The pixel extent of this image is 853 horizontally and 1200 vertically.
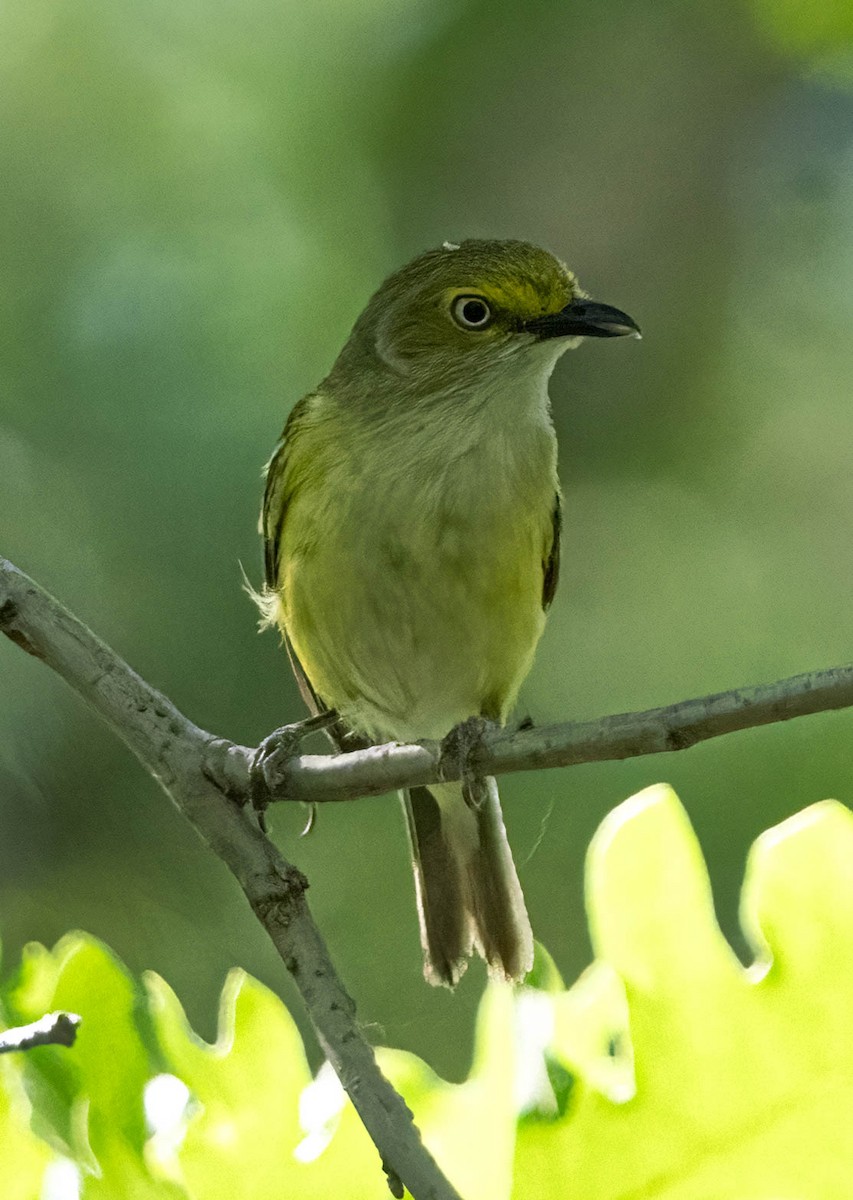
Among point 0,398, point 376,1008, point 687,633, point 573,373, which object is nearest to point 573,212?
point 573,373

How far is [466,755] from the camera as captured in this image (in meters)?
0.54

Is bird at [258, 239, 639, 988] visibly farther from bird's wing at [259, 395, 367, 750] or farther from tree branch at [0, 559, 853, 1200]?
tree branch at [0, 559, 853, 1200]

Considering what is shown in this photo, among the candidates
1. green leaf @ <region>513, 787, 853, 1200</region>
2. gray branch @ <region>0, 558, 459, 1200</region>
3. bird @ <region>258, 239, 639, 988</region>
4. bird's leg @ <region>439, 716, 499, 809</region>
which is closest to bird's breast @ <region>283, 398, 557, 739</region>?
bird @ <region>258, 239, 639, 988</region>

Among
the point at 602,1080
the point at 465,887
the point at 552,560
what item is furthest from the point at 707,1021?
the point at 552,560

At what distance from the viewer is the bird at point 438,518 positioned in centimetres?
74

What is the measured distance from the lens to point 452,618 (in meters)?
0.78

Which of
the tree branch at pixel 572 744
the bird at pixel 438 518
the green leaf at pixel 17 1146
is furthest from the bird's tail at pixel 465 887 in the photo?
the green leaf at pixel 17 1146

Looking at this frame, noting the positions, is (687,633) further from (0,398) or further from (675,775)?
(0,398)

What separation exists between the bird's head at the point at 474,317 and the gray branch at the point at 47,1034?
0.45 metres

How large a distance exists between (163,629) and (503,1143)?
0.45 m

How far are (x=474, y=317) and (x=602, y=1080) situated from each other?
52 centimetres

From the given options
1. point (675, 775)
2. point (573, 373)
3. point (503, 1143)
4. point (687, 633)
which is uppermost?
point (573, 373)

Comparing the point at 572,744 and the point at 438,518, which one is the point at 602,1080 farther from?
the point at 438,518

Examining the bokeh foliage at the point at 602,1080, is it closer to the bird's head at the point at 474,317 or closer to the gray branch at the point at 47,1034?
the gray branch at the point at 47,1034
